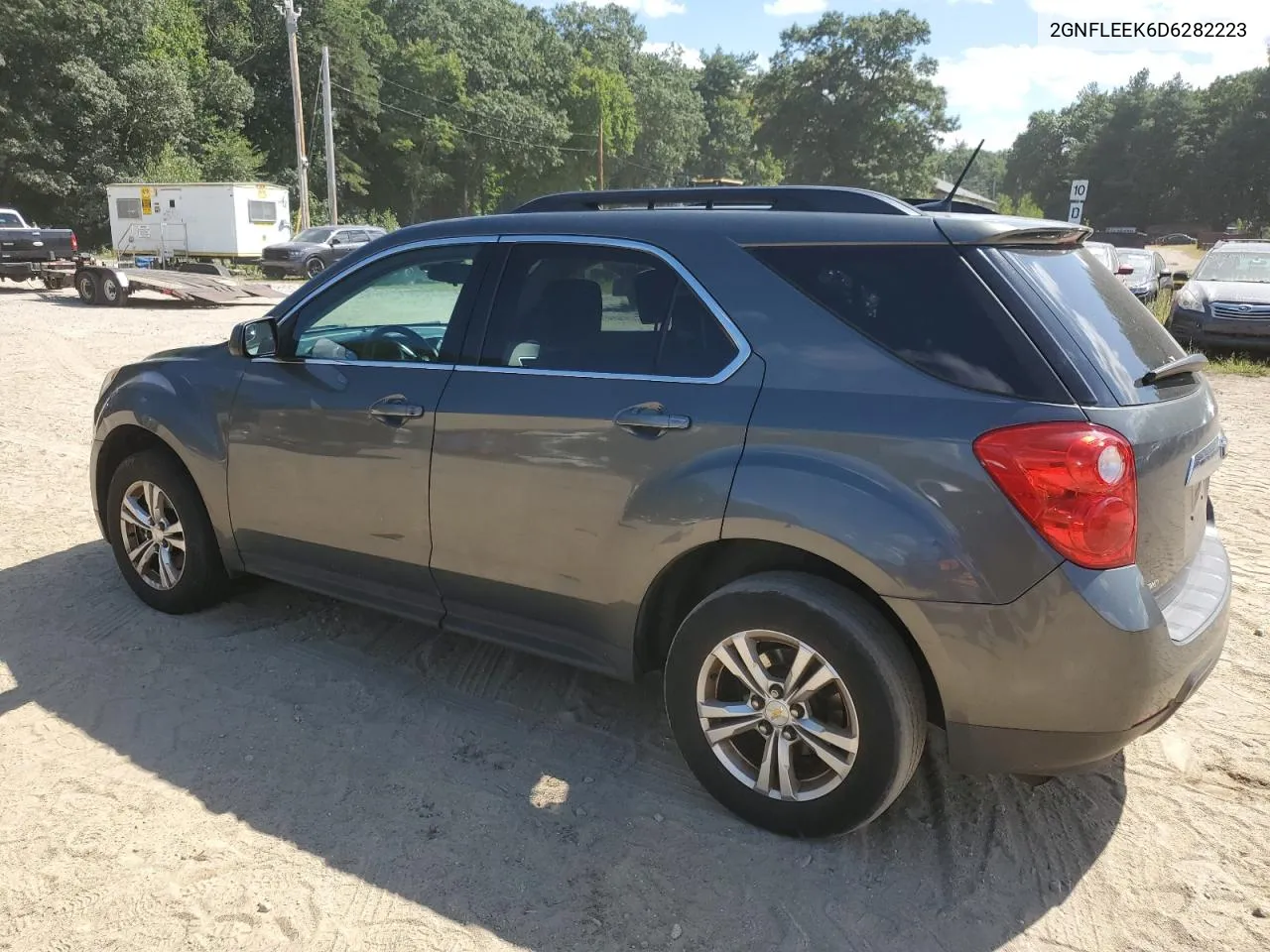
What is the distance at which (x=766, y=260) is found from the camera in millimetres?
2898

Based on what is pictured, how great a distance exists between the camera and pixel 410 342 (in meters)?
3.77

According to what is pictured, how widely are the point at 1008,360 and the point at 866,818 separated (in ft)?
4.52

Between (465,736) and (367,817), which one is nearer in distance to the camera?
(367,817)

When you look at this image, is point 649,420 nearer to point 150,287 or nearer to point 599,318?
point 599,318

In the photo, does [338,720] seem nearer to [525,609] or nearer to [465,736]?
[465,736]

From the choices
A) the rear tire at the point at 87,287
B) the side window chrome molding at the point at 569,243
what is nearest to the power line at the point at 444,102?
the rear tire at the point at 87,287

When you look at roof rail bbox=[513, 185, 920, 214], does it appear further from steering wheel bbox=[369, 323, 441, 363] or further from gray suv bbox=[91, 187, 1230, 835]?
steering wheel bbox=[369, 323, 441, 363]

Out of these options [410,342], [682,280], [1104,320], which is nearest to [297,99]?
[410,342]

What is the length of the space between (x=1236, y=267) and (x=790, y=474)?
15.6 metres

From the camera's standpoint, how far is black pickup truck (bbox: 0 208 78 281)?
69.8 feet

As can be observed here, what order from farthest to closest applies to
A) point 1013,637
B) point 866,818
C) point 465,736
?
1. point 465,736
2. point 866,818
3. point 1013,637

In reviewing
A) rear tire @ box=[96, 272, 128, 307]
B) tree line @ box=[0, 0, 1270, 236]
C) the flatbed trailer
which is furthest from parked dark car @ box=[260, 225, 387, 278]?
tree line @ box=[0, 0, 1270, 236]

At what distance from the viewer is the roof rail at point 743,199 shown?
3053mm

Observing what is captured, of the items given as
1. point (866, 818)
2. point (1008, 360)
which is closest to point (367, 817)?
point (866, 818)
